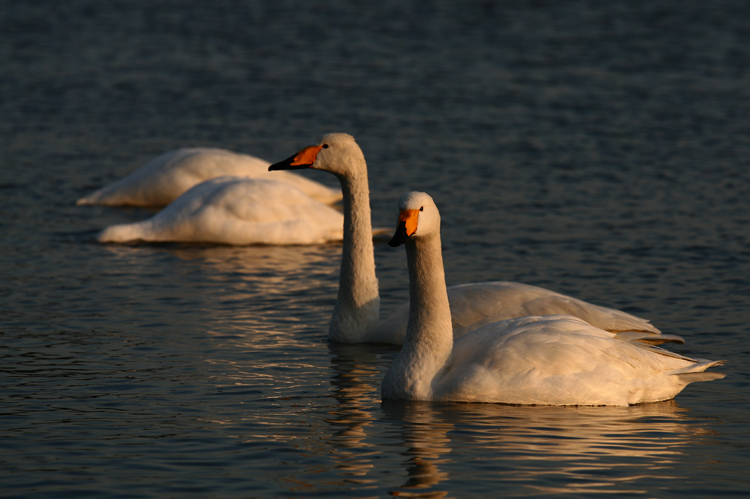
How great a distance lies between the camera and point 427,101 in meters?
23.8

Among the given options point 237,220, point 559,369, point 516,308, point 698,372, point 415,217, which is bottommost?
point 698,372

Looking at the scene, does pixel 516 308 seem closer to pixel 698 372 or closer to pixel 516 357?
pixel 516 357

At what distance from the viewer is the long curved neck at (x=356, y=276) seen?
10664 millimetres

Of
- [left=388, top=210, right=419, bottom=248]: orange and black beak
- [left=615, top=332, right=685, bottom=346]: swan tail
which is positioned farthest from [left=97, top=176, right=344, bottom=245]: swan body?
[left=388, top=210, right=419, bottom=248]: orange and black beak

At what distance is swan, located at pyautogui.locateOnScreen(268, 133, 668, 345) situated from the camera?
1002 cm

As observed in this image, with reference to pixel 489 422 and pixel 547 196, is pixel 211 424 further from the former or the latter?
pixel 547 196

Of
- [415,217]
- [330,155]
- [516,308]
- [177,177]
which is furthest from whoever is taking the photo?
[177,177]

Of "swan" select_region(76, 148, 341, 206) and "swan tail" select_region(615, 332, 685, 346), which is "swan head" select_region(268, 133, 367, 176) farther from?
"swan" select_region(76, 148, 341, 206)

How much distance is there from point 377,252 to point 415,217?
6.00m

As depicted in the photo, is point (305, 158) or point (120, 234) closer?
point (305, 158)

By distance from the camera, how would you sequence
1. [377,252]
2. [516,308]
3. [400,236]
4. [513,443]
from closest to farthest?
[513,443] < [400,236] < [516,308] < [377,252]

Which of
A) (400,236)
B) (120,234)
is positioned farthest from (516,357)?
(120,234)

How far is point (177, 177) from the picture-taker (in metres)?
16.8

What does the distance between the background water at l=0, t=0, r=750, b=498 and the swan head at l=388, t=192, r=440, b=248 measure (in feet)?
3.95
